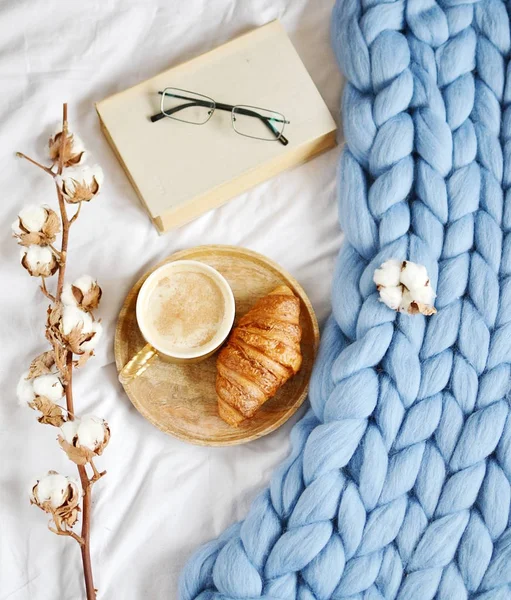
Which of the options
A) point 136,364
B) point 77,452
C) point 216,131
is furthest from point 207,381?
point 216,131

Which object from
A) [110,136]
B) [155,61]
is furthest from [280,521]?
[155,61]

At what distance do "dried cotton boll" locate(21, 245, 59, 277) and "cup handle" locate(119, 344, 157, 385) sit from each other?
0.14 meters

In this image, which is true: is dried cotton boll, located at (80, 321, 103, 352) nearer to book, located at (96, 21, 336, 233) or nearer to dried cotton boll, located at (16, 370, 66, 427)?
dried cotton boll, located at (16, 370, 66, 427)

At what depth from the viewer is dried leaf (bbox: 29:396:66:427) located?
2.58 feet

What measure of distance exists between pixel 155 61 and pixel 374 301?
44cm

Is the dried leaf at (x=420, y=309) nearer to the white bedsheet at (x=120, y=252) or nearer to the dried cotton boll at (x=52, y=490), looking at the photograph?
the white bedsheet at (x=120, y=252)

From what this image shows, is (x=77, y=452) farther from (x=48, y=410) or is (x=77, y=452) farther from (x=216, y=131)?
(x=216, y=131)

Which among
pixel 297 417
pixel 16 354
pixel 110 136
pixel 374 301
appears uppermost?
pixel 110 136

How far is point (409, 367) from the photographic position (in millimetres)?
832

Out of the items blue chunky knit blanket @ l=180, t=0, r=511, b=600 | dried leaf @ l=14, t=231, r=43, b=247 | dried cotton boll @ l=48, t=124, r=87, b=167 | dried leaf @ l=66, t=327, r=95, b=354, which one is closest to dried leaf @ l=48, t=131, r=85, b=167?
dried cotton boll @ l=48, t=124, r=87, b=167

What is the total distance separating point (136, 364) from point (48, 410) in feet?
0.42

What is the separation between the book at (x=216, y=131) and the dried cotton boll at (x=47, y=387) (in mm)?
242

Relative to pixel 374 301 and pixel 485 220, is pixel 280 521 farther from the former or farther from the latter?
pixel 485 220

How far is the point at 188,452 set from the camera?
0.91m
